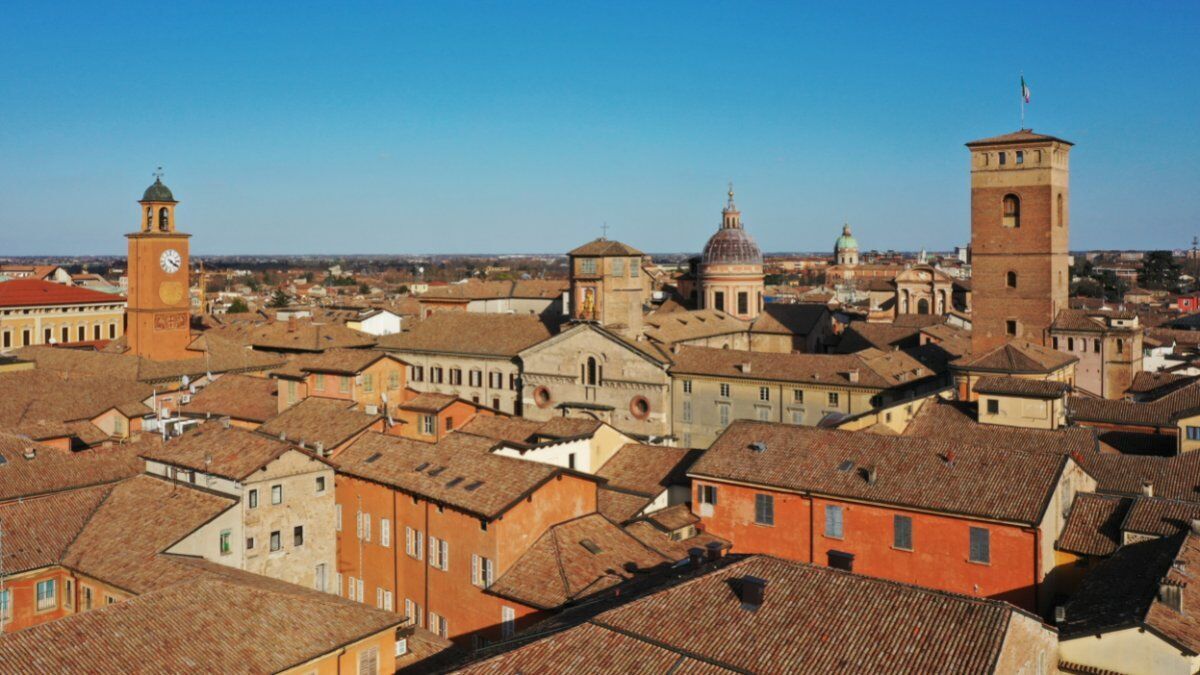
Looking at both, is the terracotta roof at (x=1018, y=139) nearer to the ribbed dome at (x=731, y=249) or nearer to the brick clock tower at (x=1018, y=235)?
the brick clock tower at (x=1018, y=235)

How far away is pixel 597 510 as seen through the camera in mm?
27891

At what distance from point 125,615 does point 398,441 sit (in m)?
12.8

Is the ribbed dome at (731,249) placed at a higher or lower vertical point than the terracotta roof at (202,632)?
higher

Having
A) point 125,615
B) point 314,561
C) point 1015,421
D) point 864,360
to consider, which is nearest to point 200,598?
point 125,615

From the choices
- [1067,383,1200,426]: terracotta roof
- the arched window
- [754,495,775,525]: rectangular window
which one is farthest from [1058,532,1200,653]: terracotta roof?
the arched window

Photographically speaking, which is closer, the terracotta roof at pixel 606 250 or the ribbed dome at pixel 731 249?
the terracotta roof at pixel 606 250

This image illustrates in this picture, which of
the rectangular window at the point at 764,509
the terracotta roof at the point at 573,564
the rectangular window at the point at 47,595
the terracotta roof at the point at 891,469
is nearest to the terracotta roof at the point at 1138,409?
the terracotta roof at the point at 891,469

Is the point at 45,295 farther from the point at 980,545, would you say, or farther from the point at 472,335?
the point at 980,545

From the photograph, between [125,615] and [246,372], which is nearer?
[125,615]

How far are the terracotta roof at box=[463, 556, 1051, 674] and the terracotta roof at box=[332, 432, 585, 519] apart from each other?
890 cm

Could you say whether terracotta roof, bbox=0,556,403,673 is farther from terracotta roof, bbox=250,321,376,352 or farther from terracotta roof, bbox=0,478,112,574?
terracotta roof, bbox=250,321,376,352

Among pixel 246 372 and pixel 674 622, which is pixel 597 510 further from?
pixel 246 372

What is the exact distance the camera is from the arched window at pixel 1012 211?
48.6 meters

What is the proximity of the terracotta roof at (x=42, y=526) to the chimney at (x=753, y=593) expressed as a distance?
17439 mm
